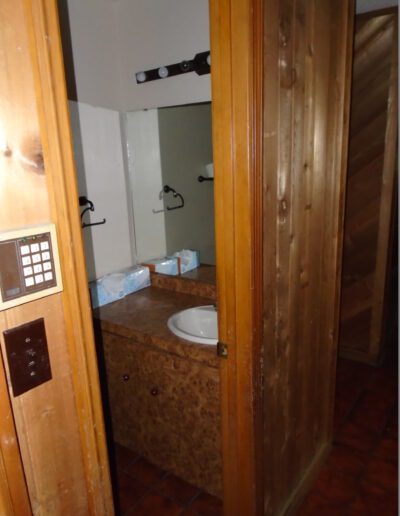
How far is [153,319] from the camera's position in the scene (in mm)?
1998

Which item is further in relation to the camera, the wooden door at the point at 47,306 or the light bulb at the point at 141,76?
the light bulb at the point at 141,76

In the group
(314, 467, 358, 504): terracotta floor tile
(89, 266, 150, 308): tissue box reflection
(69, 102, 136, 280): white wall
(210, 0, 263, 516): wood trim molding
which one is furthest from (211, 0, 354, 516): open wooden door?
(69, 102, 136, 280): white wall

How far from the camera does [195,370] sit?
1.69 metres

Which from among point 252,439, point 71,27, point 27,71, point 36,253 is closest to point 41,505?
point 36,253

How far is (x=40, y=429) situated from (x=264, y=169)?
Answer: 3.02ft

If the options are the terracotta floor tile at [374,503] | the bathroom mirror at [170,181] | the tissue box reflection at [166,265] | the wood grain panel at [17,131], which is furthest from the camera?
the tissue box reflection at [166,265]

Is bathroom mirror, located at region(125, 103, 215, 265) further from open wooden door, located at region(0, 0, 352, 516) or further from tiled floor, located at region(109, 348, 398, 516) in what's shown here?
tiled floor, located at region(109, 348, 398, 516)

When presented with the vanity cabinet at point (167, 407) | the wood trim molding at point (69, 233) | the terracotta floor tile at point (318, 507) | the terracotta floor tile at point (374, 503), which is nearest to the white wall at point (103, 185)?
the vanity cabinet at point (167, 407)

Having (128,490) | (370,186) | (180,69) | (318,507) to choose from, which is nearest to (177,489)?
(128,490)

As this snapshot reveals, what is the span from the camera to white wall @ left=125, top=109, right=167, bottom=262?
234 centimetres

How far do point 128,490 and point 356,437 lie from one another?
1.34m

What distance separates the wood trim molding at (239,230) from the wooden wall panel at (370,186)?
1630 mm

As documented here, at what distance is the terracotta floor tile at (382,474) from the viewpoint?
1.93 metres

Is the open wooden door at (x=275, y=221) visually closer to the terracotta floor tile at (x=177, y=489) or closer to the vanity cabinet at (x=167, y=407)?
the vanity cabinet at (x=167, y=407)
